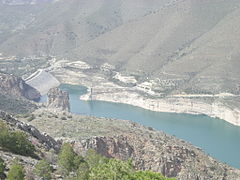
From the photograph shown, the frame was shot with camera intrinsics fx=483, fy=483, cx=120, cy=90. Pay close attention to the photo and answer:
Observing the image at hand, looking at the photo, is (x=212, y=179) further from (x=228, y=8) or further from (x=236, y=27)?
(x=228, y=8)

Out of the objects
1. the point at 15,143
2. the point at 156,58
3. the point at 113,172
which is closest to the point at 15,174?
the point at 113,172

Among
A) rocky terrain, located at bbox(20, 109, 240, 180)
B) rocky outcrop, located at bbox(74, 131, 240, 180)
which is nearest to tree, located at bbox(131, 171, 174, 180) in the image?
rocky terrain, located at bbox(20, 109, 240, 180)

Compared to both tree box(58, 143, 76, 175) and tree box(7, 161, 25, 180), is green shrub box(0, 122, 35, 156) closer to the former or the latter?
tree box(58, 143, 76, 175)

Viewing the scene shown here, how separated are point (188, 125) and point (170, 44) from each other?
167 ft

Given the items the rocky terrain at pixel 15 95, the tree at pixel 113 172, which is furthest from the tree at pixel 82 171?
the rocky terrain at pixel 15 95

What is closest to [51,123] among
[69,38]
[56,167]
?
[56,167]

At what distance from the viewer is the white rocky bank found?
9052 cm

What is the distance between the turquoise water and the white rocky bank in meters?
1.34

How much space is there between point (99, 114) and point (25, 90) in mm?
15450

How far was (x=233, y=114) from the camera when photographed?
291ft

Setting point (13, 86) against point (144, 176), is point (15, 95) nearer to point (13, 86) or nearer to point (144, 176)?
point (13, 86)

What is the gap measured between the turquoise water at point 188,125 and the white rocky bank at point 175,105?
4.40 ft

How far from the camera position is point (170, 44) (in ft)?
444

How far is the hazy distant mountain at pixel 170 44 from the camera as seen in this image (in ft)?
354
